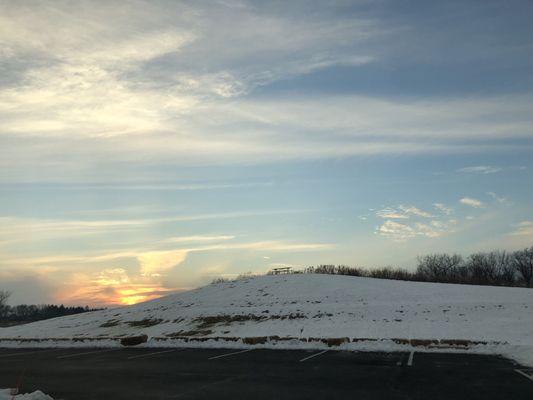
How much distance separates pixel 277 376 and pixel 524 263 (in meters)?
137

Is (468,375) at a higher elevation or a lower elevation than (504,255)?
lower

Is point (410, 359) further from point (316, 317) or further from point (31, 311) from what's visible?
point (31, 311)

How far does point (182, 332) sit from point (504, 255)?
129 meters

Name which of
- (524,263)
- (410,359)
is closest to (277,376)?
(410,359)

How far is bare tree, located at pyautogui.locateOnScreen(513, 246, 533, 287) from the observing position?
126 meters

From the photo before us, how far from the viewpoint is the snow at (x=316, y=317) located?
2380cm

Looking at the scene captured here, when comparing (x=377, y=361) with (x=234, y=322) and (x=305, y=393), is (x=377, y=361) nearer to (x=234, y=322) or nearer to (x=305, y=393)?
(x=305, y=393)

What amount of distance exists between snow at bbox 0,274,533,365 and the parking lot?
316 cm

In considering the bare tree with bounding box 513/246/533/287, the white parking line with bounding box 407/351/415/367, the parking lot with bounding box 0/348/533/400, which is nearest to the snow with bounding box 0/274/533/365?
the white parking line with bounding box 407/351/415/367

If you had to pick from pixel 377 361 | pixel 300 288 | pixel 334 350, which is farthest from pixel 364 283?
pixel 377 361

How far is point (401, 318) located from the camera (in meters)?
29.5

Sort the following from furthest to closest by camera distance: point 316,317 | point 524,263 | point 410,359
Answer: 1. point 524,263
2. point 316,317
3. point 410,359

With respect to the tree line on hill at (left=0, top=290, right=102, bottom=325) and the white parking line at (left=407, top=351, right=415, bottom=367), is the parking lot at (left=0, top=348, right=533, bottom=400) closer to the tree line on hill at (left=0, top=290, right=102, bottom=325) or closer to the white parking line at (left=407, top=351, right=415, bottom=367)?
the white parking line at (left=407, top=351, right=415, bottom=367)

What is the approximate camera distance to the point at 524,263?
130 metres
